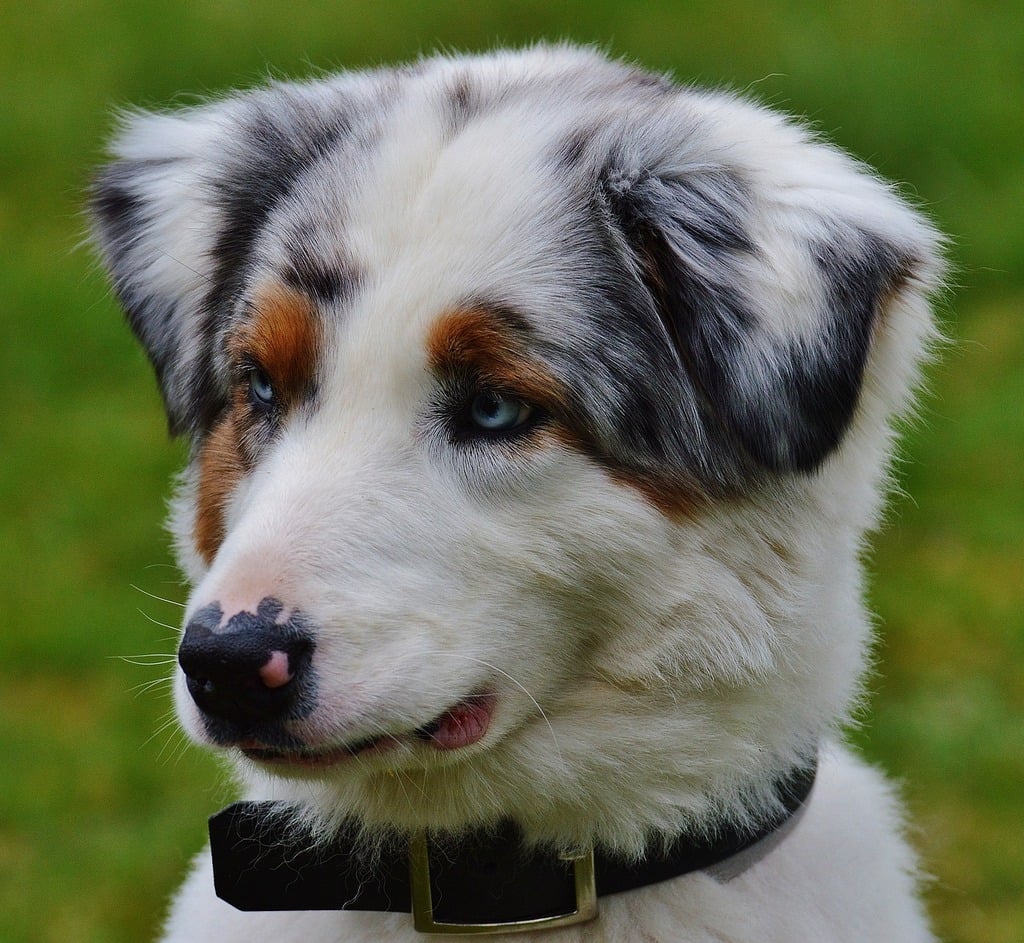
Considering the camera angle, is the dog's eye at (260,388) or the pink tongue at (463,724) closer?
the pink tongue at (463,724)

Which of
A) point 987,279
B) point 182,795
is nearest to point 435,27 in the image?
point 987,279

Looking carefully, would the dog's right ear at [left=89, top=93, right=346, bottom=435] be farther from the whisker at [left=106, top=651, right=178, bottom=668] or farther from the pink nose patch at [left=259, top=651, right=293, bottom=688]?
the pink nose patch at [left=259, top=651, right=293, bottom=688]

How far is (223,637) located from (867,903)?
5.26 feet

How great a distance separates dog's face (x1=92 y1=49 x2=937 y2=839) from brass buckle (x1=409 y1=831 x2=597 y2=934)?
83 mm

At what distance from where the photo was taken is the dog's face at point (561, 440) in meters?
3.11

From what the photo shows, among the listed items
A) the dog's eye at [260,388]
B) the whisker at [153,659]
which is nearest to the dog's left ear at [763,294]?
the dog's eye at [260,388]

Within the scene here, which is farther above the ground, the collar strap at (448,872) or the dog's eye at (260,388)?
the dog's eye at (260,388)

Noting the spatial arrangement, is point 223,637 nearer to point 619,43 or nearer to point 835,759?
point 835,759

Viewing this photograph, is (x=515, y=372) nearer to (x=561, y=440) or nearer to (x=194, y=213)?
(x=561, y=440)

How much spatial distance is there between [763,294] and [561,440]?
503 mm

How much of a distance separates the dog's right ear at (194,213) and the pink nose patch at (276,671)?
0.98 metres

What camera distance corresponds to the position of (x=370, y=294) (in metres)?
3.22

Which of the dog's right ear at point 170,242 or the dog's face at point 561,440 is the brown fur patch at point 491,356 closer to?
the dog's face at point 561,440

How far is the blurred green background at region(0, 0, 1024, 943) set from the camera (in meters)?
5.75
